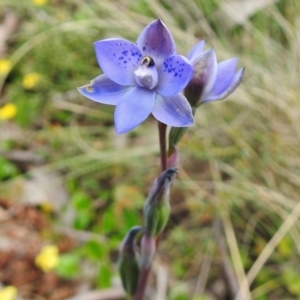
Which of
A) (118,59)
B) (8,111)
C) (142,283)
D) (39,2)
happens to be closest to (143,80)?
(118,59)

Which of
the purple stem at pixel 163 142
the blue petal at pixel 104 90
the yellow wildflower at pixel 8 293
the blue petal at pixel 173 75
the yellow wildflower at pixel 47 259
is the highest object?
the blue petal at pixel 173 75

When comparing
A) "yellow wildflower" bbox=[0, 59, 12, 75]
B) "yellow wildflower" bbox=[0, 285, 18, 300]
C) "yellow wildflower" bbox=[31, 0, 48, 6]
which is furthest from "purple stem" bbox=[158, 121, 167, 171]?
"yellow wildflower" bbox=[31, 0, 48, 6]

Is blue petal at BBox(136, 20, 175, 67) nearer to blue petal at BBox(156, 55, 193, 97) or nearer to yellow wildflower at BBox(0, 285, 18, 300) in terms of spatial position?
blue petal at BBox(156, 55, 193, 97)

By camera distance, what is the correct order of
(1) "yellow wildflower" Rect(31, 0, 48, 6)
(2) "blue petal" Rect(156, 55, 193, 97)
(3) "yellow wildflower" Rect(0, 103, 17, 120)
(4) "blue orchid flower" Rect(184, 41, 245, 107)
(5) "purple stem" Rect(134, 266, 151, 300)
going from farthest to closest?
(1) "yellow wildflower" Rect(31, 0, 48, 6), (3) "yellow wildflower" Rect(0, 103, 17, 120), (5) "purple stem" Rect(134, 266, 151, 300), (4) "blue orchid flower" Rect(184, 41, 245, 107), (2) "blue petal" Rect(156, 55, 193, 97)

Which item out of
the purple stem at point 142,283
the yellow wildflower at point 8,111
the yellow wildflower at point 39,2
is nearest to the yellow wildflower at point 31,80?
the yellow wildflower at point 8,111

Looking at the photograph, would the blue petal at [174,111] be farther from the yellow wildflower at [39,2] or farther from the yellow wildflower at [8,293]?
the yellow wildflower at [39,2]

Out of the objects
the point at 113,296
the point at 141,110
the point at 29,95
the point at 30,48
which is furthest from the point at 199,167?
the point at 141,110

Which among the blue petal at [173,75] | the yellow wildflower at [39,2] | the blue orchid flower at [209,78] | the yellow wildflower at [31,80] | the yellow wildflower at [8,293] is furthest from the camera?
the yellow wildflower at [39,2]

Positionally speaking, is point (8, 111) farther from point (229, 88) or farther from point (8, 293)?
point (229, 88)
